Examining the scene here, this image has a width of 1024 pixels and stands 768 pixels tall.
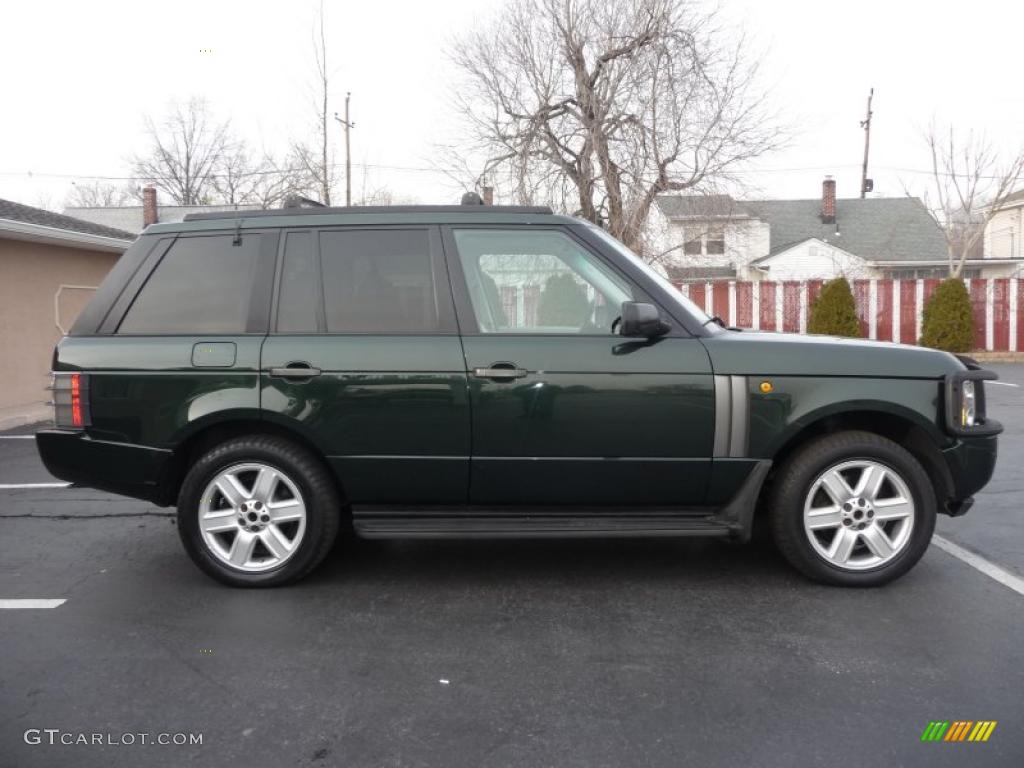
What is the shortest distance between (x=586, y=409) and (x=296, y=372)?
1.46 meters

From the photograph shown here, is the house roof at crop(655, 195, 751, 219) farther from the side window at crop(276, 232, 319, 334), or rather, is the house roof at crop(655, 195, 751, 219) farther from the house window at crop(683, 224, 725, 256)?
the side window at crop(276, 232, 319, 334)

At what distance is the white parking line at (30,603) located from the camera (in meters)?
4.04

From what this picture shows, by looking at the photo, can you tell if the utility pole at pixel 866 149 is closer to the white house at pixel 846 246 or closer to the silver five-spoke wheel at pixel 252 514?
the white house at pixel 846 246

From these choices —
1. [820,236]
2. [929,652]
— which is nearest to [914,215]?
[820,236]

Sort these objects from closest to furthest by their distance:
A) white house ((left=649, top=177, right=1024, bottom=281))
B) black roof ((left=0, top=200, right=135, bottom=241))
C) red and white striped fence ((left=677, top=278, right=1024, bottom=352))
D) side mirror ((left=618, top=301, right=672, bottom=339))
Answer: side mirror ((left=618, top=301, right=672, bottom=339)) < black roof ((left=0, top=200, right=135, bottom=241)) < red and white striped fence ((left=677, top=278, right=1024, bottom=352)) < white house ((left=649, top=177, right=1024, bottom=281))

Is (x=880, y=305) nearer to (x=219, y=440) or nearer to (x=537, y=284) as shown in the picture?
A: (x=537, y=284)

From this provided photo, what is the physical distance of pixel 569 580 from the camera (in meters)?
4.32

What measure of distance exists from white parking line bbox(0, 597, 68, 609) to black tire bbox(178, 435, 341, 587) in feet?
2.27

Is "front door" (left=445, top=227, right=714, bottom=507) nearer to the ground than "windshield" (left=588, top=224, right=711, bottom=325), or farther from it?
nearer to the ground

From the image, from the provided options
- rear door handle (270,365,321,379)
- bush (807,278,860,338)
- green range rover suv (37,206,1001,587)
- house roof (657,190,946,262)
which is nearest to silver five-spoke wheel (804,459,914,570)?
green range rover suv (37,206,1001,587)

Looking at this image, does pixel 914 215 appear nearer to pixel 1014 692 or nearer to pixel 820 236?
pixel 820 236

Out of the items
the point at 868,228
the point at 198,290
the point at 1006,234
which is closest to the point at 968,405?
the point at 198,290

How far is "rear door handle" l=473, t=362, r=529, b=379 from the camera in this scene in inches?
155

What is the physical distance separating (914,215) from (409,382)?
39.3 metres
